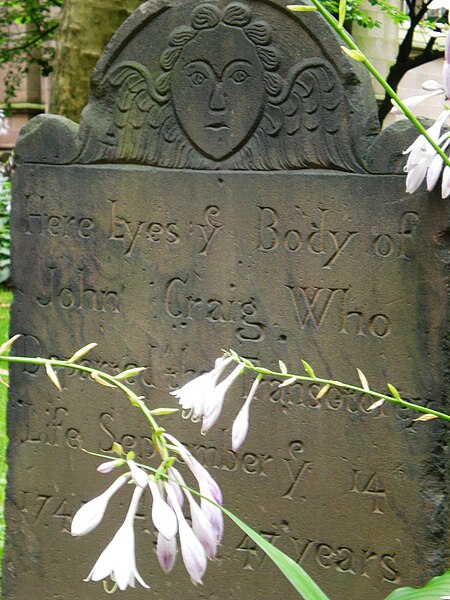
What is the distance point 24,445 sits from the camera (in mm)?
3863

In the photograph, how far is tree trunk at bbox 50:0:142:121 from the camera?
816 centimetres

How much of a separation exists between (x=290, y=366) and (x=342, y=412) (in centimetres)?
23

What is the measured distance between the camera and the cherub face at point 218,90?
3494 mm

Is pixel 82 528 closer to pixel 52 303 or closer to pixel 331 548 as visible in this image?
pixel 331 548

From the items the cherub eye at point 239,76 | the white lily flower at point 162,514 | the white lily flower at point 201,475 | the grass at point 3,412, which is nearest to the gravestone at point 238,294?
the cherub eye at point 239,76

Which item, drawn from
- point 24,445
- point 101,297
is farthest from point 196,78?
point 24,445

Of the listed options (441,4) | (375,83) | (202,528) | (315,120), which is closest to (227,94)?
(315,120)

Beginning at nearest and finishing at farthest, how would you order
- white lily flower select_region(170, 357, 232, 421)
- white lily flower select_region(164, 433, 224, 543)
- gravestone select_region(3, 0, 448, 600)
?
1. white lily flower select_region(164, 433, 224, 543)
2. white lily flower select_region(170, 357, 232, 421)
3. gravestone select_region(3, 0, 448, 600)

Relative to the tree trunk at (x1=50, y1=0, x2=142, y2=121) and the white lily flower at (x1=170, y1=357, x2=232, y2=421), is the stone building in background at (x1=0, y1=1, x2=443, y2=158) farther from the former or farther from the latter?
the white lily flower at (x1=170, y1=357, x2=232, y2=421)

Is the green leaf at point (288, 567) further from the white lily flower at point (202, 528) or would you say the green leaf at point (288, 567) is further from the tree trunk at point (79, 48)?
the tree trunk at point (79, 48)

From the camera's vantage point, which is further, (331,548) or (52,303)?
(52,303)

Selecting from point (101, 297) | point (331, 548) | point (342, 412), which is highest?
point (101, 297)

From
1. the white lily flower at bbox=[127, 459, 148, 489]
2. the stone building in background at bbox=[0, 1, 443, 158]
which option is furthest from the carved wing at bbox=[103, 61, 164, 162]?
the stone building in background at bbox=[0, 1, 443, 158]

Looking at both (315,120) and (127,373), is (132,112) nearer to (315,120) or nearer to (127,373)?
(315,120)
